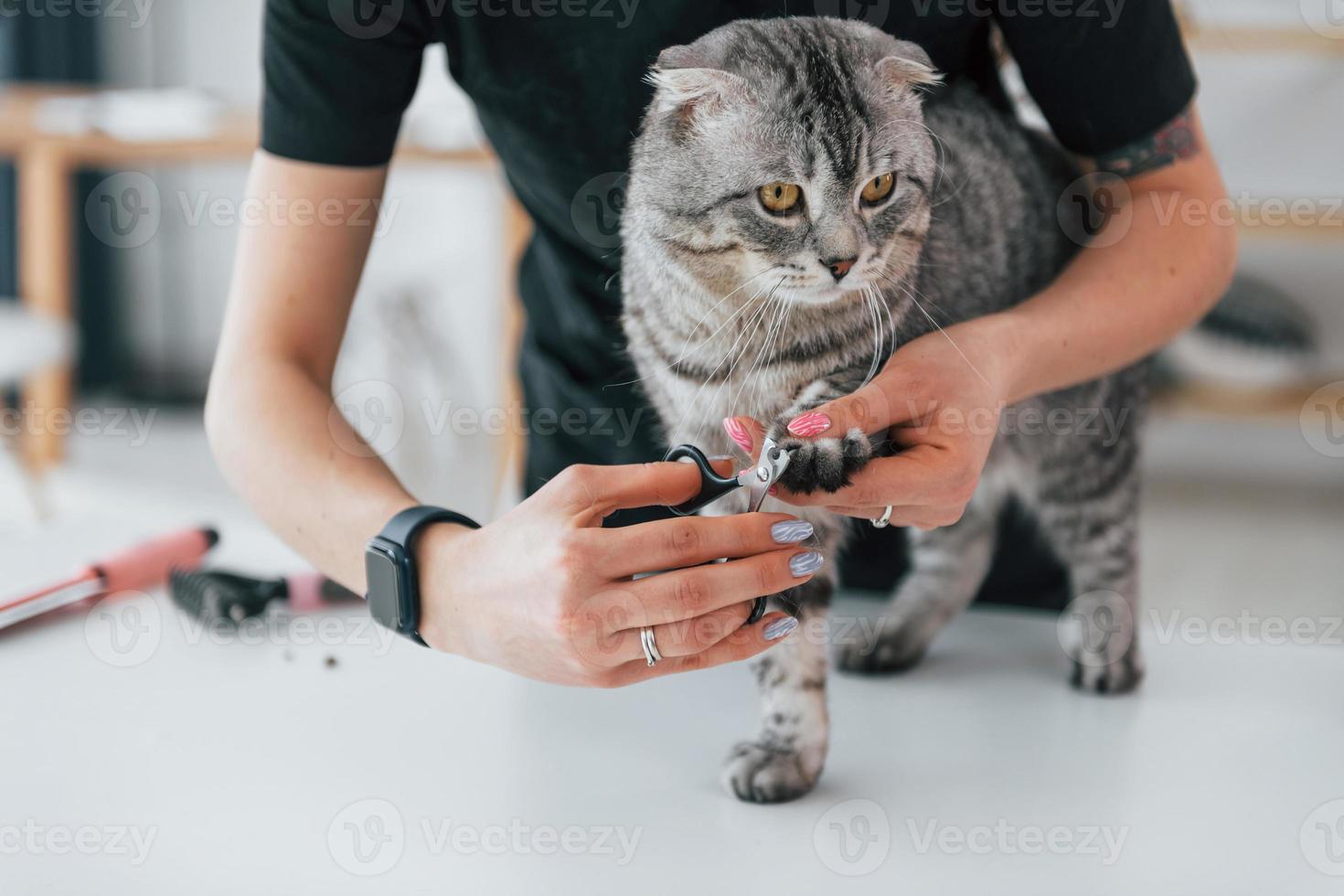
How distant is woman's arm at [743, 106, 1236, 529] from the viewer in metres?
0.73

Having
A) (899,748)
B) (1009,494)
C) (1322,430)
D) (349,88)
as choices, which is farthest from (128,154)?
(1322,430)

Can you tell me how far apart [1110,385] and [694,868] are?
29.2 inches

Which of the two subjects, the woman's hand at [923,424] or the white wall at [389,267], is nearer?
the woman's hand at [923,424]

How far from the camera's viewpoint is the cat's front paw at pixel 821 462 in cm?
70

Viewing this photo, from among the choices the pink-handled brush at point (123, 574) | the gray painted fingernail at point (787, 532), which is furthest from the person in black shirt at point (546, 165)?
the pink-handled brush at point (123, 574)

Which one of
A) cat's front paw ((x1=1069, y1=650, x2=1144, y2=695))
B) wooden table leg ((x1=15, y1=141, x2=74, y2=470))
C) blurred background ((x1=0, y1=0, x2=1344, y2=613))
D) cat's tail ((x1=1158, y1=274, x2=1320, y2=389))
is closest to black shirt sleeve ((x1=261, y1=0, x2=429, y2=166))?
cat's front paw ((x1=1069, y1=650, x2=1144, y2=695))

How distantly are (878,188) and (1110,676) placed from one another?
482 millimetres

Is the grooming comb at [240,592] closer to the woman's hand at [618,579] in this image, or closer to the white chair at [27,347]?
the woman's hand at [618,579]

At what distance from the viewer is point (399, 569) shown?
2.54ft

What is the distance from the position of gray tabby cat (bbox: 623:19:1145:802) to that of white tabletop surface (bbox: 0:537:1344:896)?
6 centimetres

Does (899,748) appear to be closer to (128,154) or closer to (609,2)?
(609,2)

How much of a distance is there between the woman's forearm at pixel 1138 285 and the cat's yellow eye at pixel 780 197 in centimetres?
20

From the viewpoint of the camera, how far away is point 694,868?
0.73 m

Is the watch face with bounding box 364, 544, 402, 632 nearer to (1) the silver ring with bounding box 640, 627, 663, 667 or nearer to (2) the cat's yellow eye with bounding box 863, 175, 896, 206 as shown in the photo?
(1) the silver ring with bounding box 640, 627, 663, 667
